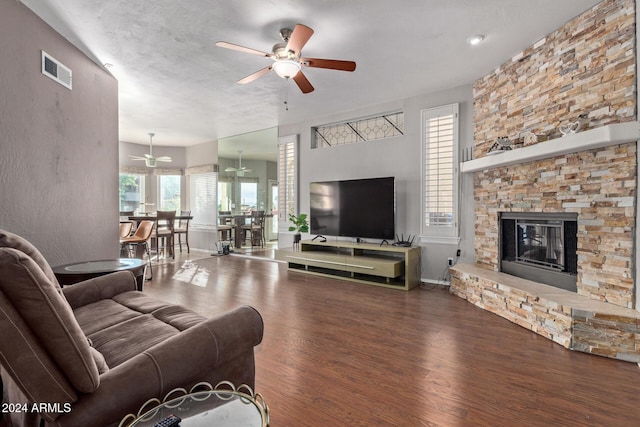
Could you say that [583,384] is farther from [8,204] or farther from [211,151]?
[211,151]

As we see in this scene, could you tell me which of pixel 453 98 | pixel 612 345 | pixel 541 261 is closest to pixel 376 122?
pixel 453 98

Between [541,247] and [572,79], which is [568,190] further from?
[572,79]

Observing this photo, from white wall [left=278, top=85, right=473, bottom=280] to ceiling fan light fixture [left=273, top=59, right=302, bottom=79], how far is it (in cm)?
235

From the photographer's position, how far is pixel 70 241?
2992 millimetres

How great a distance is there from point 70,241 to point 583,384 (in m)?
4.23

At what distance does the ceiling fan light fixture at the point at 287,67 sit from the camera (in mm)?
2701

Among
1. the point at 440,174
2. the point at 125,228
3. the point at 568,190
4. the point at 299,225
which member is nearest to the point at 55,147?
the point at 125,228

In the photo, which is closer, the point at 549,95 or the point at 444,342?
the point at 444,342

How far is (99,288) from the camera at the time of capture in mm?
2205

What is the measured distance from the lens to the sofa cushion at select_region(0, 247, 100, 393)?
0.89 meters

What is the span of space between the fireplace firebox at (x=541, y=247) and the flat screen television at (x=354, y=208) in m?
1.40

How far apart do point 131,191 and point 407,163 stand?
6.85 m

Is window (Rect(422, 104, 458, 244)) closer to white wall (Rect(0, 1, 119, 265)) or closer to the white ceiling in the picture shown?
the white ceiling

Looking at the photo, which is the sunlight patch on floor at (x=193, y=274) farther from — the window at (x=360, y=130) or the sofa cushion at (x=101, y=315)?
the window at (x=360, y=130)
